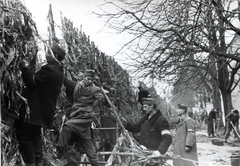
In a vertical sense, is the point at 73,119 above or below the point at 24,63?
below

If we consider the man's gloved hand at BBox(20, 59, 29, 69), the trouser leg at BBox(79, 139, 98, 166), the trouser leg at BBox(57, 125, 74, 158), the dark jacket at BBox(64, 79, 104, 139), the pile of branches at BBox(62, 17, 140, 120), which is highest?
the pile of branches at BBox(62, 17, 140, 120)

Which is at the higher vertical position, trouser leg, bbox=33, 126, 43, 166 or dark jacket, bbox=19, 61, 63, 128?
dark jacket, bbox=19, 61, 63, 128

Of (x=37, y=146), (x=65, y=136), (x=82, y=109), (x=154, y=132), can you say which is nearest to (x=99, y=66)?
(x=82, y=109)

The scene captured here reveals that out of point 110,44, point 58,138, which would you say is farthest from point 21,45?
point 110,44

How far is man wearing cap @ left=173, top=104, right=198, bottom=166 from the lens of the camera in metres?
3.99

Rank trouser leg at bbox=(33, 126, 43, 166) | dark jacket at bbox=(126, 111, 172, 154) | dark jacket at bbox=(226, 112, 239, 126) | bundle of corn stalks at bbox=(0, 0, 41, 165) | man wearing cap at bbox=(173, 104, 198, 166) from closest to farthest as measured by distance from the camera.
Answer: bundle of corn stalks at bbox=(0, 0, 41, 165), trouser leg at bbox=(33, 126, 43, 166), dark jacket at bbox=(126, 111, 172, 154), man wearing cap at bbox=(173, 104, 198, 166), dark jacket at bbox=(226, 112, 239, 126)

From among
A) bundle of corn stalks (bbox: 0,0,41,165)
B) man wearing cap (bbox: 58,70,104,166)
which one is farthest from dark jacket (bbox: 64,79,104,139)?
bundle of corn stalks (bbox: 0,0,41,165)

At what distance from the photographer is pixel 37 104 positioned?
2705 mm

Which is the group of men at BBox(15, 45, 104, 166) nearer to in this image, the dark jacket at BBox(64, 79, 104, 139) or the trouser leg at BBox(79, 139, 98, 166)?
the dark jacket at BBox(64, 79, 104, 139)

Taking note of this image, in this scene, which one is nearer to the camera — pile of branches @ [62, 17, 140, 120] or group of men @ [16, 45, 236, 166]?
group of men @ [16, 45, 236, 166]

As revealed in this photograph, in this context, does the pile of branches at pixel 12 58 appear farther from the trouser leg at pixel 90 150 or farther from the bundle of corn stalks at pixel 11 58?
the trouser leg at pixel 90 150

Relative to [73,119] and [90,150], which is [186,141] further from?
[73,119]

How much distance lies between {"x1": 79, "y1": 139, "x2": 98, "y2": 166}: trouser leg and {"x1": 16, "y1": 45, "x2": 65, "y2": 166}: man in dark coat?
0.68 m

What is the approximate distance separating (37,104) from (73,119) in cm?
70
